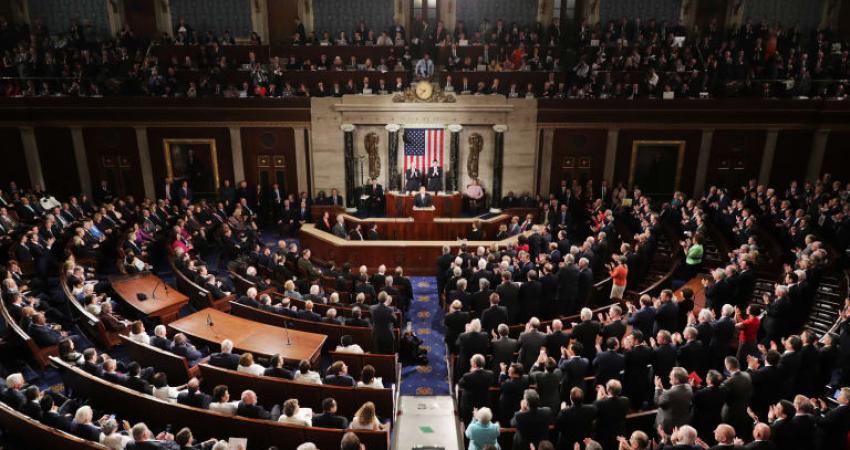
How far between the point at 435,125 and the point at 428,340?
8370 mm

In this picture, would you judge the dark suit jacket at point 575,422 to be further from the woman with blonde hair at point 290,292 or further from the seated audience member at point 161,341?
the woman with blonde hair at point 290,292

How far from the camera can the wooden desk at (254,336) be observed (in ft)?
26.5

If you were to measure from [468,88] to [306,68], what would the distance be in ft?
16.2

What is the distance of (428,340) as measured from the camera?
33.6 feet

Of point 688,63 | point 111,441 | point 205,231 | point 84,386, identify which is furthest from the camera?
point 688,63

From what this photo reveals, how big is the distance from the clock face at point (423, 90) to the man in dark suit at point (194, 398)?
38.2 feet

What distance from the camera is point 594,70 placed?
17203 mm

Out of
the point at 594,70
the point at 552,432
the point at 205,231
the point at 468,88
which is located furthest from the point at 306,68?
the point at 552,432

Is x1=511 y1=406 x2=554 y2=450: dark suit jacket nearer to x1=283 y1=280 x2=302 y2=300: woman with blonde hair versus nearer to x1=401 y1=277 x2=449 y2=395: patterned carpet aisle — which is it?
x1=401 y1=277 x2=449 y2=395: patterned carpet aisle

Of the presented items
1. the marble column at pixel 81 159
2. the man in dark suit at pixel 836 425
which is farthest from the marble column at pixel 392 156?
the man in dark suit at pixel 836 425

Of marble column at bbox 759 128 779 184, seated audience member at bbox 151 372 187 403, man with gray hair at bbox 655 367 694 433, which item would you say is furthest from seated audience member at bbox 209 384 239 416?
marble column at bbox 759 128 779 184

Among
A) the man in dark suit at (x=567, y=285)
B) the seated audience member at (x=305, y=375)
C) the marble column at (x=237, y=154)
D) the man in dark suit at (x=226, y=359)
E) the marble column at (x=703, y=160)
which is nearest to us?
the seated audience member at (x=305, y=375)

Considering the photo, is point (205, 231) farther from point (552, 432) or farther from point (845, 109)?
point (845, 109)

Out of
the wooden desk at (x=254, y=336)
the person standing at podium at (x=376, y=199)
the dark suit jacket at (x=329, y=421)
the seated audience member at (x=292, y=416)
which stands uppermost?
the seated audience member at (x=292, y=416)
